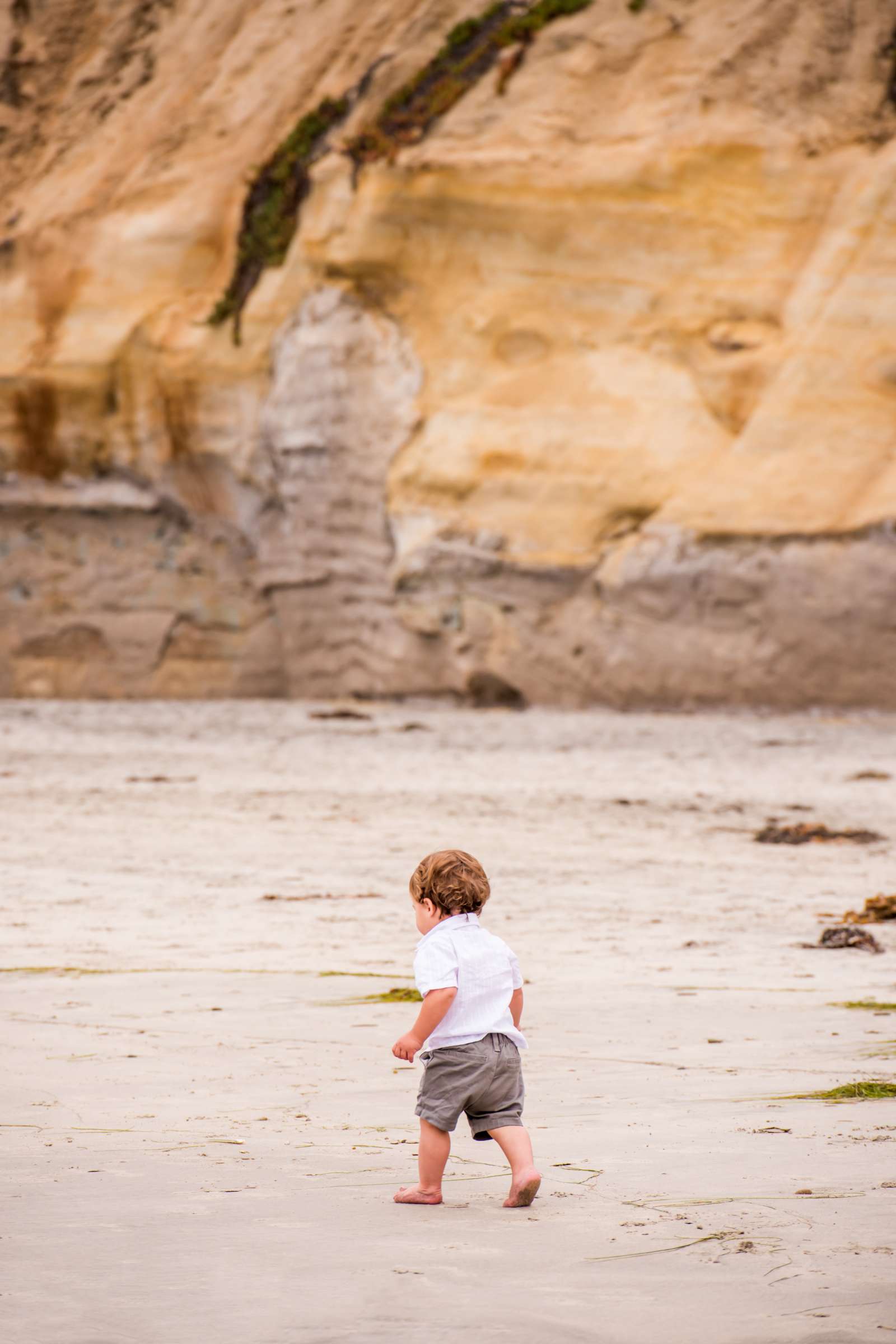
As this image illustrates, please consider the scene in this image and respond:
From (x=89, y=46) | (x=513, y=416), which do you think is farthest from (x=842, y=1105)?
(x=89, y=46)

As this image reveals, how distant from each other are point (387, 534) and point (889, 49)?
9870 millimetres

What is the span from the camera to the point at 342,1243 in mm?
2844

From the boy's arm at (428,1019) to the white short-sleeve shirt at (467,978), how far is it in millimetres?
17

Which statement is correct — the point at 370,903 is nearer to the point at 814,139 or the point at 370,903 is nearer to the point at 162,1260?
the point at 162,1260

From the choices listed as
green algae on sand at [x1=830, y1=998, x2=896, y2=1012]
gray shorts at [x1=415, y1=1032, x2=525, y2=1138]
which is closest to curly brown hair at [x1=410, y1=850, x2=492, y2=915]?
gray shorts at [x1=415, y1=1032, x2=525, y2=1138]

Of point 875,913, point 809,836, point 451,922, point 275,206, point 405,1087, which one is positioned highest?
point 451,922

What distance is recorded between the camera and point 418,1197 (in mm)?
3174

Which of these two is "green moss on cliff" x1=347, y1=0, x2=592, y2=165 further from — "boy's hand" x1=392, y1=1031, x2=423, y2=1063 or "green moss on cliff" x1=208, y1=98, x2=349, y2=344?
"boy's hand" x1=392, y1=1031, x2=423, y2=1063

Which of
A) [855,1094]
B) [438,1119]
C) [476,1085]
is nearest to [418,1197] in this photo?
[438,1119]

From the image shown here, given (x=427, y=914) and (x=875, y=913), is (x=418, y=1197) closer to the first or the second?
(x=427, y=914)

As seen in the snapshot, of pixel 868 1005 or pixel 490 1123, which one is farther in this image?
pixel 868 1005

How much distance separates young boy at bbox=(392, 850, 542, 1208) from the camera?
11.0ft

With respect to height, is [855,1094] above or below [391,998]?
above

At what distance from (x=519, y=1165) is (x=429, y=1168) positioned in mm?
186
